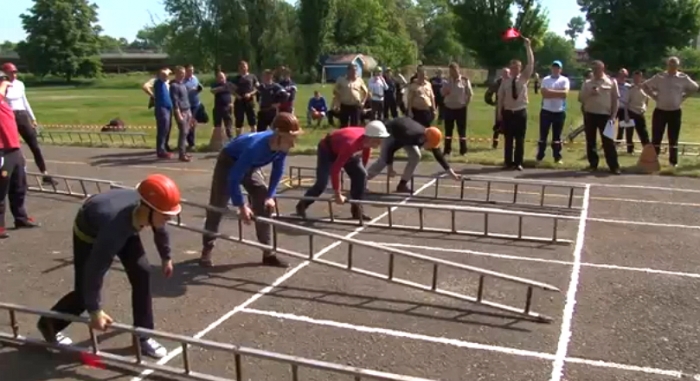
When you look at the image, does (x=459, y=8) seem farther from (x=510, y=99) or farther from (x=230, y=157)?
(x=230, y=157)

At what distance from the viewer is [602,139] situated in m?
13.9

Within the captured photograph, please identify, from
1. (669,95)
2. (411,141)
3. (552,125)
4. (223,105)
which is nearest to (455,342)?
(411,141)

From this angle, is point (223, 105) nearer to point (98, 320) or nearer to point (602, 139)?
point (602, 139)

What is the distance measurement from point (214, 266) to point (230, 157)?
138 centimetres

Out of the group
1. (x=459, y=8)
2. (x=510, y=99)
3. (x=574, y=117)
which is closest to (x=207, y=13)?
(x=459, y=8)

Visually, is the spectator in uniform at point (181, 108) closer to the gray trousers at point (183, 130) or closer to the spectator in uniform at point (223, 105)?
the gray trousers at point (183, 130)

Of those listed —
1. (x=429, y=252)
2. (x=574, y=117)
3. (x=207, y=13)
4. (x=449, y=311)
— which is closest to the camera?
(x=449, y=311)

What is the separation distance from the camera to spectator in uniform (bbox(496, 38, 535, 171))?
549 inches

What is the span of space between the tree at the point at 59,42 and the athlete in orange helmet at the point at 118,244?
85.3 metres

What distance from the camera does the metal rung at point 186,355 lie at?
186 inches

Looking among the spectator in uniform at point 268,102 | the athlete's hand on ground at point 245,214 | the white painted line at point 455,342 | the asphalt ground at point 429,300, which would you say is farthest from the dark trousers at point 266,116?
the white painted line at point 455,342

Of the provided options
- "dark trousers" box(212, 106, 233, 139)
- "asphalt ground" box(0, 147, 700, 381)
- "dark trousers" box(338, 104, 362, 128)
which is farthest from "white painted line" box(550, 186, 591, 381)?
"dark trousers" box(212, 106, 233, 139)

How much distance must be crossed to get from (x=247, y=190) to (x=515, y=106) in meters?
7.55

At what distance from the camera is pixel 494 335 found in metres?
6.16
